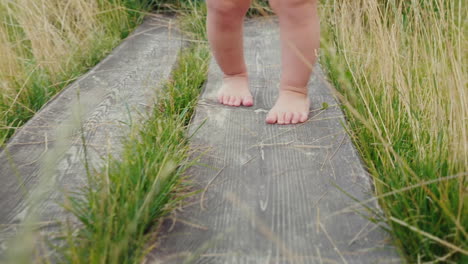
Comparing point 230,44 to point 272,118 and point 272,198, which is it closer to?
point 272,118

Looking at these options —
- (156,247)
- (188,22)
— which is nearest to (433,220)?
(156,247)

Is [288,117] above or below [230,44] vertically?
below

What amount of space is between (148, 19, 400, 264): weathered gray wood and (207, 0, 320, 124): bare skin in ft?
0.22

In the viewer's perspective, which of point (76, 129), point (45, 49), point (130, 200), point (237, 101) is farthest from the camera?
point (45, 49)

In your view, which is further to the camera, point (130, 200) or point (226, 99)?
point (226, 99)

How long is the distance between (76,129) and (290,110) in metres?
0.77

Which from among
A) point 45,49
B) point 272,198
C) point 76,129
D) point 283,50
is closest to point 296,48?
point 283,50

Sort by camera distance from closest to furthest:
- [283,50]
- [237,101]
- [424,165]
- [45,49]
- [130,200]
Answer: [130,200], [424,165], [283,50], [237,101], [45,49]

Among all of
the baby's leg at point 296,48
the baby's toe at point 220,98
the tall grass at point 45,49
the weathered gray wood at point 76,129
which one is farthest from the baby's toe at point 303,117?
the tall grass at point 45,49

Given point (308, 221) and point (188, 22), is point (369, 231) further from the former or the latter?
point (188, 22)

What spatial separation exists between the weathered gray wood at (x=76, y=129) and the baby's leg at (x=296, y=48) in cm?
52

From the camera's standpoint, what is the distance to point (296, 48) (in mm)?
1758

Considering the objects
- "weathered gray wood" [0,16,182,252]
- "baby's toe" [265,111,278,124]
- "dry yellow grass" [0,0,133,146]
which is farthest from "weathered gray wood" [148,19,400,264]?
"dry yellow grass" [0,0,133,146]

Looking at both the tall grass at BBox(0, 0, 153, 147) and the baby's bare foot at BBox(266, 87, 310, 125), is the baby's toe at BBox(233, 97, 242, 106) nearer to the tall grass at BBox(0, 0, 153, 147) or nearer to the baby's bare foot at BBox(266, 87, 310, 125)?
the baby's bare foot at BBox(266, 87, 310, 125)
